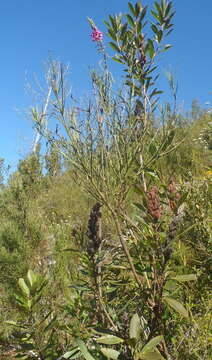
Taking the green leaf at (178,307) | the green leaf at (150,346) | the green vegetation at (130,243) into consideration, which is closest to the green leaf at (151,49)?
the green vegetation at (130,243)

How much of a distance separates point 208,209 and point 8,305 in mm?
2336

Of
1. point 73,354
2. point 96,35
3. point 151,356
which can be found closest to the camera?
→ point 151,356

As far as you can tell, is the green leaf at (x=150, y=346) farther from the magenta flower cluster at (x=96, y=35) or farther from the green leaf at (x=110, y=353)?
the magenta flower cluster at (x=96, y=35)

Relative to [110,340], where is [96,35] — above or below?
above

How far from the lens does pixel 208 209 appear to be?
2051 millimetres

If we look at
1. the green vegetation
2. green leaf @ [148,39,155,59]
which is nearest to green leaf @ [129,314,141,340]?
the green vegetation

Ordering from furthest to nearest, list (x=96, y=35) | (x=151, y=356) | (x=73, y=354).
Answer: (x=96, y=35)
(x=73, y=354)
(x=151, y=356)

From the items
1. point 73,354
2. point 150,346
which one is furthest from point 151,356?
point 73,354

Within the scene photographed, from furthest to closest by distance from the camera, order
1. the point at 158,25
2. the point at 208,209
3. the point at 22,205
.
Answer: the point at 22,205, the point at 208,209, the point at 158,25

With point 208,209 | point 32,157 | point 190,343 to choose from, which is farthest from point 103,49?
point 32,157

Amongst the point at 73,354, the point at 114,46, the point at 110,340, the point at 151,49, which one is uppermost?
the point at 114,46

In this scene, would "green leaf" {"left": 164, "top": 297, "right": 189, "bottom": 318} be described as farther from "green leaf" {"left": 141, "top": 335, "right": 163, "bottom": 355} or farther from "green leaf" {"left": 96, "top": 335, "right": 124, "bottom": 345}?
"green leaf" {"left": 96, "top": 335, "right": 124, "bottom": 345}

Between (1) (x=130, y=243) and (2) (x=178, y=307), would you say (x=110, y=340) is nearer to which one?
(2) (x=178, y=307)

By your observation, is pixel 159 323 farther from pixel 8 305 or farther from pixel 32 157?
pixel 32 157
